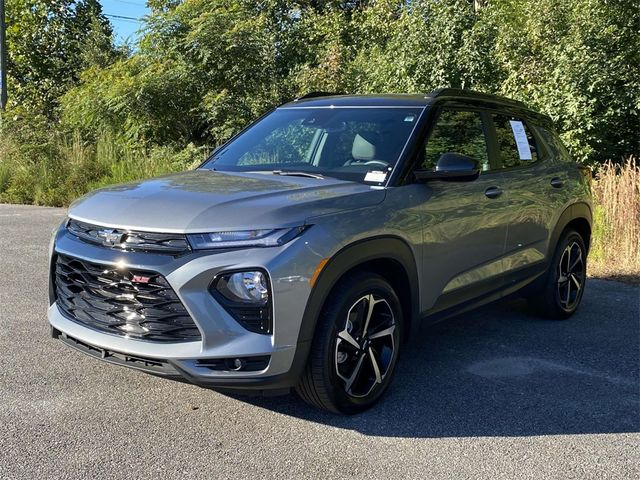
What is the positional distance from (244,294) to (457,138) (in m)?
2.16

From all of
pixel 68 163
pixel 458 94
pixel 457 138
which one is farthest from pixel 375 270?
pixel 68 163

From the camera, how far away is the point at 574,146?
10898 mm

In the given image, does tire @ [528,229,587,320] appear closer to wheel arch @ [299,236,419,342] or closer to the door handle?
the door handle

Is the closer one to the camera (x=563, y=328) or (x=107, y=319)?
(x=107, y=319)

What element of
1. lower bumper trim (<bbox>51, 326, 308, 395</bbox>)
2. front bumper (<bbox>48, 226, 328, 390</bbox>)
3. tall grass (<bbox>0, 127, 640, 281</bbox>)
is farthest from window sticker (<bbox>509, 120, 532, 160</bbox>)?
tall grass (<bbox>0, 127, 640, 281</bbox>)

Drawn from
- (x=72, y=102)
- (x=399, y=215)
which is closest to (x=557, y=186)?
(x=399, y=215)

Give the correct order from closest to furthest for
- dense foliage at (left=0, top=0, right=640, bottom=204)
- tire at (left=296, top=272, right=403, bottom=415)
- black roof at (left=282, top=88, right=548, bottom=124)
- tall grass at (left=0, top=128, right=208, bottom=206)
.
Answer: tire at (left=296, top=272, right=403, bottom=415), black roof at (left=282, top=88, right=548, bottom=124), dense foliage at (left=0, top=0, right=640, bottom=204), tall grass at (left=0, top=128, right=208, bottom=206)

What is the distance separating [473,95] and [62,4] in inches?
886

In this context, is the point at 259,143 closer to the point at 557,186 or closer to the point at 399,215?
the point at 399,215

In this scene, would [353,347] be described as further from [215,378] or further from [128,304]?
[128,304]

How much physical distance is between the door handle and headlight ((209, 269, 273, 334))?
2049 millimetres

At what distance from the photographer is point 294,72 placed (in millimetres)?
16797

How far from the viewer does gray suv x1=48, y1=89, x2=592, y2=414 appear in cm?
309

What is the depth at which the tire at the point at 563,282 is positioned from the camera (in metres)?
5.48
